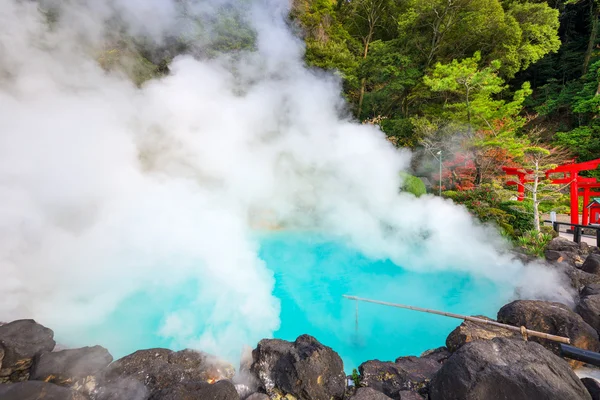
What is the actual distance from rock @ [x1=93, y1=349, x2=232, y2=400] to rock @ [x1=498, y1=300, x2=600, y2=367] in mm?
3375

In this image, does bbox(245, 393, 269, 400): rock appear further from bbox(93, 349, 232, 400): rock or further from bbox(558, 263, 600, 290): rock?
bbox(558, 263, 600, 290): rock

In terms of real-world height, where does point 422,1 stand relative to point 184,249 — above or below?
above

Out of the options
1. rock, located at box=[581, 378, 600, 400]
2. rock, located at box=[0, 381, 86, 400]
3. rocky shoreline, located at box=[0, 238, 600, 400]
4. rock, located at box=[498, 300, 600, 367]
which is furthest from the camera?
rock, located at box=[498, 300, 600, 367]

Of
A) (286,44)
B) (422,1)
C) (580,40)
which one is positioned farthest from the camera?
(580,40)

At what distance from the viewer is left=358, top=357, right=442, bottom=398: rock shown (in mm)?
2342

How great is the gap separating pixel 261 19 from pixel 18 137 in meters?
7.18

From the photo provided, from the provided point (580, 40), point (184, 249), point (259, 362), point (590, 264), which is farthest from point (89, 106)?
point (580, 40)

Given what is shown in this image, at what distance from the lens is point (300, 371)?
7.29 feet

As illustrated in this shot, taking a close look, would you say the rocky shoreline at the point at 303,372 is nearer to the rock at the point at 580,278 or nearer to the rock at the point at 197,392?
the rock at the point at 197,392

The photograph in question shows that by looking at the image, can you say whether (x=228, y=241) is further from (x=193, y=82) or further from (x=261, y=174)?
(x=193, y=82)

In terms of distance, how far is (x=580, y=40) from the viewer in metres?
18.5

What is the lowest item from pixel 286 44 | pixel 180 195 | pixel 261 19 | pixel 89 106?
pixel 180 195

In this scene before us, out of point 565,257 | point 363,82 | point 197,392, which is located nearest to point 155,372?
point 197,392

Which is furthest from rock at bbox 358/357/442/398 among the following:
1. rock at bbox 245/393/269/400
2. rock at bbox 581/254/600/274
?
rock at bbox 581/254/600/274
